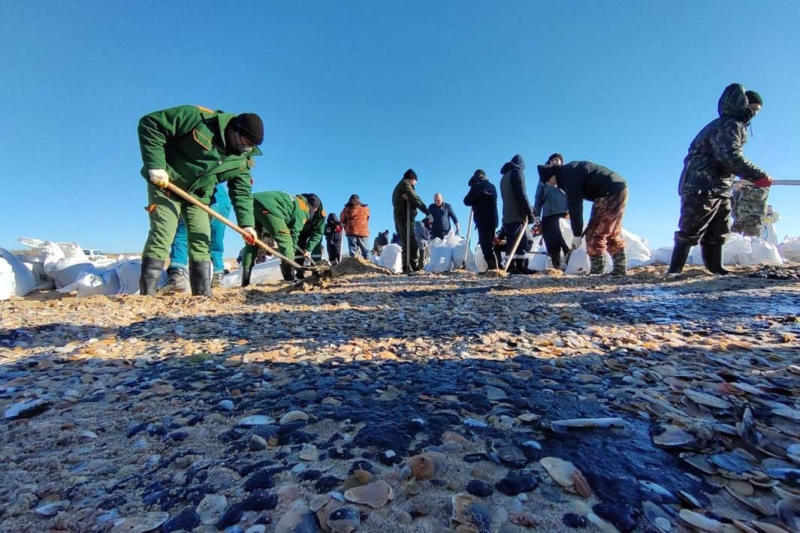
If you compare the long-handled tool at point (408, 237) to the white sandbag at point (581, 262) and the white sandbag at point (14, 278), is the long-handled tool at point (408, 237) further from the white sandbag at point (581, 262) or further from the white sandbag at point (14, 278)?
the white sandbag at point (14, 278)

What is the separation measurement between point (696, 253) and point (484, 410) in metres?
8.94

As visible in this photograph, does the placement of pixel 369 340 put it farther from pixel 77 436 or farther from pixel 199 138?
pixel 199 138

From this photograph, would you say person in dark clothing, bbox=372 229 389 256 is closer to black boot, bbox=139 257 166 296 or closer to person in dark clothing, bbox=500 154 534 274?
person in dark clothing, bbox=500 154 534 274

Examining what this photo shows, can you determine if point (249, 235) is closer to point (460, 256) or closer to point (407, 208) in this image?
point (407, 208)

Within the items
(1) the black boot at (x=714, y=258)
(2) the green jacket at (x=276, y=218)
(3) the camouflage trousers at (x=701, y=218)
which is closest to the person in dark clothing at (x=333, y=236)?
(2) the green jacket at (x=276, y=218)

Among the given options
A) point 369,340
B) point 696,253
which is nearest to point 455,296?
point 369,340

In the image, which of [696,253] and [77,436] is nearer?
[77,436]

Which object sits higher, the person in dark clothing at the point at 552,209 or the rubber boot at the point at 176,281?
the person in dark clothing at the point at 552,209

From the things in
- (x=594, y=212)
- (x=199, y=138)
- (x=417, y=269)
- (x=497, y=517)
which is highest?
(x=199, y=138)

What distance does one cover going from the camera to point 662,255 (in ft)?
25.7

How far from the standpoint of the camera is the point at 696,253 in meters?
7.69

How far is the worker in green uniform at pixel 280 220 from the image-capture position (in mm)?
6230

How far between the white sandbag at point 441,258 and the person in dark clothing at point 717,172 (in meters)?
5.11

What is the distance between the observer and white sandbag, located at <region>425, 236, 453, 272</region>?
31.0 ft
